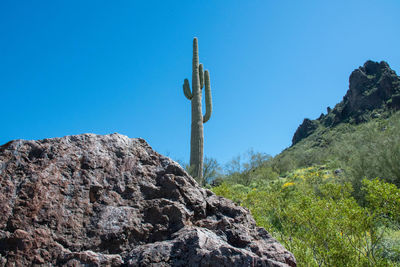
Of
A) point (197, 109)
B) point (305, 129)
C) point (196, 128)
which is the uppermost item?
point (305, 129)

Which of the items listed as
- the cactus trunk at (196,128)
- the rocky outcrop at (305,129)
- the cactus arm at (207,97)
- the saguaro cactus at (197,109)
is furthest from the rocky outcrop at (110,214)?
the rocky outcrop at (305,129)

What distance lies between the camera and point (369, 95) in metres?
43.4

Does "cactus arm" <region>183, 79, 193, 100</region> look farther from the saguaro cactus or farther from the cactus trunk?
the cactus trunk

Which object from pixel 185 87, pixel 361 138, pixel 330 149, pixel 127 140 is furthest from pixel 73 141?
pixel 330 149

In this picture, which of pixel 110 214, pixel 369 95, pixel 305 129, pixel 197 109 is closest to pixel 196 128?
pixel 197 109

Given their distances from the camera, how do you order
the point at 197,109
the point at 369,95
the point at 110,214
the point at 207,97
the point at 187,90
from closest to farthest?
the point at 110,214, the point at 197,109, the point at 187,90, the point at 207,97, the point at 369,95

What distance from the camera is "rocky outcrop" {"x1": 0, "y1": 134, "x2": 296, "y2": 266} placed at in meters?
1.81

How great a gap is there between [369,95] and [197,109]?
126ft

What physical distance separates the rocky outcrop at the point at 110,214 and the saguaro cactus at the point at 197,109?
1097cm

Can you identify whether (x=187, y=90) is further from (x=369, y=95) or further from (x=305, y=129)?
(x=305, y=129)

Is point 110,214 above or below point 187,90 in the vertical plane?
below

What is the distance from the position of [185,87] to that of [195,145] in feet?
12.4

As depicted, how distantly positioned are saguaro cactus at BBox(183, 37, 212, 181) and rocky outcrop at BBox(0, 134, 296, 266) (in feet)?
36.0

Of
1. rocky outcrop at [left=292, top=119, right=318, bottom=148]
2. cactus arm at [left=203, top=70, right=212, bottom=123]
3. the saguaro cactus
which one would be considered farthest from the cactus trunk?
rocky outcrop at [left=292, top=119, right=318, bottom=148]
